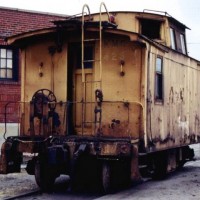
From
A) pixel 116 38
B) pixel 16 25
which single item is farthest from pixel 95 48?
pixel 16 25

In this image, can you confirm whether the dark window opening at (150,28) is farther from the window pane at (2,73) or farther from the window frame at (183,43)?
the window pane at (2,73)

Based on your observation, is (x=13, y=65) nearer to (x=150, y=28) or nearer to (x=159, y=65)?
(x=150, y=28)

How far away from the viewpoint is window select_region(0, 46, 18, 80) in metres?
19.8

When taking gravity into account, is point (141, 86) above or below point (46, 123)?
above

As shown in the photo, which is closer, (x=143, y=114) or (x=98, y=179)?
(x=143, y=114)

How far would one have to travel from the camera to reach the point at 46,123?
1197 centimetres

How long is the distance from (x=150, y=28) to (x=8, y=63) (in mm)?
7781

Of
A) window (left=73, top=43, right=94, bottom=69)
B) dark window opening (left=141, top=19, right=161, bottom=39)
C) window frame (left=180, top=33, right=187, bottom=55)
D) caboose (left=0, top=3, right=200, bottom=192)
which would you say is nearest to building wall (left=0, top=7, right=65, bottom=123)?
window frame (left=180, top=33, right=187, bottom=55)

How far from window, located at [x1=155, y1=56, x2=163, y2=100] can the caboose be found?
25mm

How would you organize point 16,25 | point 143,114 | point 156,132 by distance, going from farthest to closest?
point 16,25 < point 156,132 < point 143,114

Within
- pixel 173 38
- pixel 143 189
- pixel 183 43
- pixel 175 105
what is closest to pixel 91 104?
pixel 143 189

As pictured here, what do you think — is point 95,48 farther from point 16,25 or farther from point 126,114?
point 16,25

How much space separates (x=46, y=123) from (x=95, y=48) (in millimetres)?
2090

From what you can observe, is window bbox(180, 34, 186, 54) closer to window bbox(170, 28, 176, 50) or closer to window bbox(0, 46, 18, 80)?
window bbox(170, 28, 176, 50)
